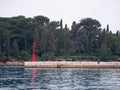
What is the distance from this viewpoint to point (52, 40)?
132 meters

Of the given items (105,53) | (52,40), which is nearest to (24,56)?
(52,40)

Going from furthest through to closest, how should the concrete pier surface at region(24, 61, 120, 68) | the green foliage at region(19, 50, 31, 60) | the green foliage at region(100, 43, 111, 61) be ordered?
the green foliage at region(19, 50, 31, 60), the green foliage at region(100, 43, 111, 61), the concrete pier surface at region(24, 61, 120, 68)

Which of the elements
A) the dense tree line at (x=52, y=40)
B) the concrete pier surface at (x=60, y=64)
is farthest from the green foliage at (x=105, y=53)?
the concrete pier surface at (x=60, y=64)

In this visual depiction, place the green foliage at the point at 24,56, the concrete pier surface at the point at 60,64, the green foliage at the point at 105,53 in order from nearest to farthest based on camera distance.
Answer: the concrete pier surface at the point at 60,64, the green foliage at the point at 105,53, the green foliage at the point at 24,56

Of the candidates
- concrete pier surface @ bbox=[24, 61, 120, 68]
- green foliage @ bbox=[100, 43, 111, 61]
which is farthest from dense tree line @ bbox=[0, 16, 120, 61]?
concrete pier surface @ bbox=[24, 61, 120, 68]

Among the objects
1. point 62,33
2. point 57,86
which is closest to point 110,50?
point 62,33

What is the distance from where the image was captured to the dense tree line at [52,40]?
431ft

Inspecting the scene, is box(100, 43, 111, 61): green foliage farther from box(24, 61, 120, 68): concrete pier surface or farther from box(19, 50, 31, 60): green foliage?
box(19, 50, 31, 60): green foliage

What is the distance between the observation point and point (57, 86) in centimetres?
5831

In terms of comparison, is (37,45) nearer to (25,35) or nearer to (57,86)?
(25,35)

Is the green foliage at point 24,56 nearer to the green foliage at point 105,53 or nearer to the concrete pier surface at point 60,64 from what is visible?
the green foliage at point 105,53

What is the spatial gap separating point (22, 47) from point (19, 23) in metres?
7.44

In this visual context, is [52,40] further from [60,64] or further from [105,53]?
[60,64]

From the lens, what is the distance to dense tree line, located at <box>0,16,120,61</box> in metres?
131
